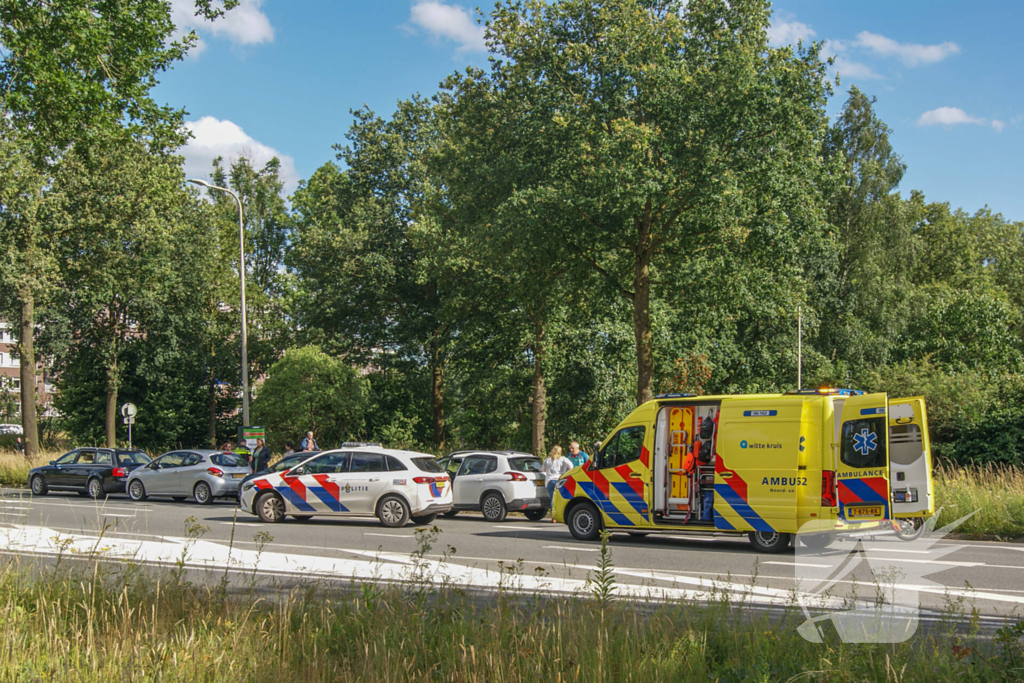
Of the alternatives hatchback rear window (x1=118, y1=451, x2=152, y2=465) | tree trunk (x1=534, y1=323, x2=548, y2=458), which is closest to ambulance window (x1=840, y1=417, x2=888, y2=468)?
tree trunk (x1=534, y1=323, x2=548, y2=458)

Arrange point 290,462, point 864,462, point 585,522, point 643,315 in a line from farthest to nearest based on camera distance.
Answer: point 643,315 < point 290,462 < point 585,522 < point 864,462

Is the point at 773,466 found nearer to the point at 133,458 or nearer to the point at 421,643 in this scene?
the point at 421,643

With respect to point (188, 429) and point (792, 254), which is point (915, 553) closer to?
point (792, 254)

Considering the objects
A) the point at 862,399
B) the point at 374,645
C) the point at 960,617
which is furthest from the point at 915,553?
the point at 374,645

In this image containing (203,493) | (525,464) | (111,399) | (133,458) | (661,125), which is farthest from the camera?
(111,399)

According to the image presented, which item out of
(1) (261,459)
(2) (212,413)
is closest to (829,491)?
(1) (261,459)

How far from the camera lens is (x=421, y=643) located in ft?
17.3

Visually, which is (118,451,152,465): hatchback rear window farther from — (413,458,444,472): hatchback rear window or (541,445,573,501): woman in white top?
(541,445,573,501): woman in white top

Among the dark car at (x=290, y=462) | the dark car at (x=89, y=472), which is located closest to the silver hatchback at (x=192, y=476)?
the dark car at (x=89, y=472)

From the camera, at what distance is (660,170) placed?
2152cm

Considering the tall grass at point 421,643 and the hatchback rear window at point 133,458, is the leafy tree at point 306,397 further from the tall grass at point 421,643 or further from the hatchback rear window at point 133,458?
the tall grass at point 421,643

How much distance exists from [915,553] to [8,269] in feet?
105

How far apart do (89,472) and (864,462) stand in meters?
22.8

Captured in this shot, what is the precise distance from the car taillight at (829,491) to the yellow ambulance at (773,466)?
14 millimetres
